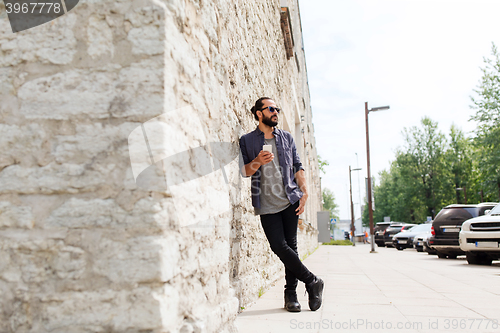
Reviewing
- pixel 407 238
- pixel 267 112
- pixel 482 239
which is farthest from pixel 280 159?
pixel 407 238

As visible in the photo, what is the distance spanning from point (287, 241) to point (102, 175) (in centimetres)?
195

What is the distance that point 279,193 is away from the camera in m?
3.42

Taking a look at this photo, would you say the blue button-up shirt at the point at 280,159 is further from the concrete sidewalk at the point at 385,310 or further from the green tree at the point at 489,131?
the green tree at the point at 489,131

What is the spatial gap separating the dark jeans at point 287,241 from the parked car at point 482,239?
6471mm

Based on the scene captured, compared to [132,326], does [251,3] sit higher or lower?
higher

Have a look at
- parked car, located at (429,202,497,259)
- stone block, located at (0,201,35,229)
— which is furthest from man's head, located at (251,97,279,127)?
parked car, located at (429,202,497,259)

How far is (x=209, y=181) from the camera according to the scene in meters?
2.57

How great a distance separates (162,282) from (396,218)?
50.9 meters

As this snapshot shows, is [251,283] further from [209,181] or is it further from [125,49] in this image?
[125,49]

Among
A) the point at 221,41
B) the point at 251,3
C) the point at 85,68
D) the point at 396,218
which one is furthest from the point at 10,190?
the point at 396,218

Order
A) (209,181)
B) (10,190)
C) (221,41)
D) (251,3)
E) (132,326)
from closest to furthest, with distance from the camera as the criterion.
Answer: (132,326) < (10,190) < (209,181) < (221,41) < (251,3)

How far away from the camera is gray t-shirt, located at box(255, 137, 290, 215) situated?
339 centimetres

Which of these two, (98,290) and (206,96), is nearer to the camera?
(98,290)

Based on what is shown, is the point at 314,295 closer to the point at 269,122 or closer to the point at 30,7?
the point at 269,122
